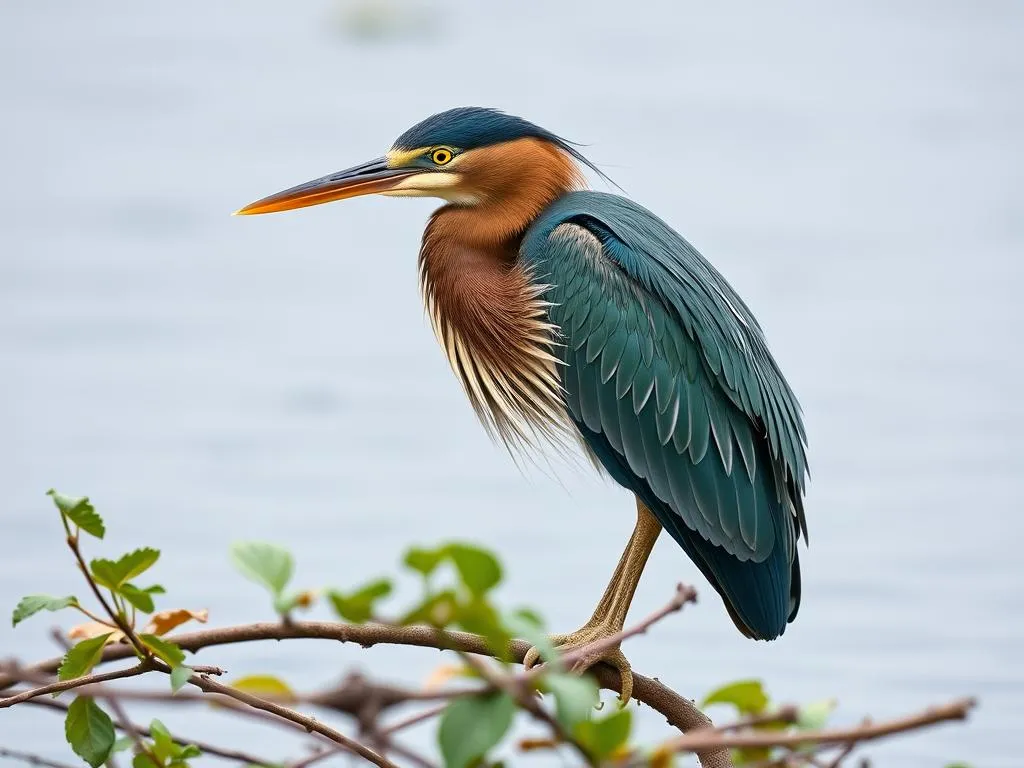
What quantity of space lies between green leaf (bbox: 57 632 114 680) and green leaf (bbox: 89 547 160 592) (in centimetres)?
12

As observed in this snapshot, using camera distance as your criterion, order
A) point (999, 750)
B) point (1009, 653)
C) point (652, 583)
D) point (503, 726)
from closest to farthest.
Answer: point (503, 726) < point (999, 750) < point (1009, 653) < point (652, 583)

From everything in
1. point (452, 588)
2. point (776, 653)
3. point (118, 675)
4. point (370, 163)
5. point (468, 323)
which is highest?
point (370, 163)

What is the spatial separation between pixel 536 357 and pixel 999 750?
8.19 ft

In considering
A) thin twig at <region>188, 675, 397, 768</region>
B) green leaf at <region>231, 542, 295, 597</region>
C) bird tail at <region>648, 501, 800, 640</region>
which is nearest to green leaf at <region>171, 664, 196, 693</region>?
thin twig at <region>188, 675, 397, 768</region>

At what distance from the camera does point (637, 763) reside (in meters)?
1.17

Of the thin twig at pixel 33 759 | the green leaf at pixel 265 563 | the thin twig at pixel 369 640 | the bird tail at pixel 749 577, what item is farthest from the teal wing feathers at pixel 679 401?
the green leaf at pixel 265 563

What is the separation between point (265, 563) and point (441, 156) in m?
2.16

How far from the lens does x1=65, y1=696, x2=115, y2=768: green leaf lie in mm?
1916

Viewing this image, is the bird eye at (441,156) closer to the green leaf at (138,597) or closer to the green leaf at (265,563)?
the green leaf at (138,597)

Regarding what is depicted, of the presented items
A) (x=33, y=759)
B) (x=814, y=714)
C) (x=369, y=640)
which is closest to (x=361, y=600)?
(x=814, y=714)

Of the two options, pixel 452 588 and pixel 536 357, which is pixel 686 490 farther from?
pixel 452 588

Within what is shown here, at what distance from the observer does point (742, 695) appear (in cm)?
157

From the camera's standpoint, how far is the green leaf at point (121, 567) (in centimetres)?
178

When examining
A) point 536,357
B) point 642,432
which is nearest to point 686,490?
point 642,432
